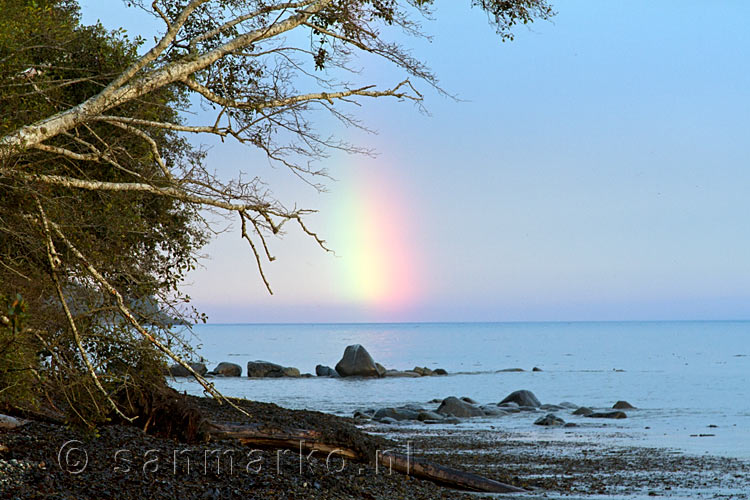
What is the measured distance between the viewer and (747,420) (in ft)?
88.0

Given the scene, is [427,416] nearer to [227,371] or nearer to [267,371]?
[267,371]

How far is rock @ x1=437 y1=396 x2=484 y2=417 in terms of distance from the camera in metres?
28.0

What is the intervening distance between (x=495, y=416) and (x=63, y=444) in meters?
21.1

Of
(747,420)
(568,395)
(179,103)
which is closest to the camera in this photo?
(179,103)

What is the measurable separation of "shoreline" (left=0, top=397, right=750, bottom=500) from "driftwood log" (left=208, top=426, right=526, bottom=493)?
350 millimetres

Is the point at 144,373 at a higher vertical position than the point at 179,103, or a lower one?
lower

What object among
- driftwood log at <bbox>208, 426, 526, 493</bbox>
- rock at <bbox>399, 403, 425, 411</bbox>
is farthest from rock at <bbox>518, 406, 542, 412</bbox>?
driftwood log at <bbox>208, 426, 526, 493</bbox>

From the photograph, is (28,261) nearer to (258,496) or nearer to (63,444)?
(63,444)

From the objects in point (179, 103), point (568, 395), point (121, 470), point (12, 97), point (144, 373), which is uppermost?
point (179, 103)

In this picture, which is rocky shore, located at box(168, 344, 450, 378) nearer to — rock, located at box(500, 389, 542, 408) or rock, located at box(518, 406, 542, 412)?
rock, located at box(500, 389, 542, 408)

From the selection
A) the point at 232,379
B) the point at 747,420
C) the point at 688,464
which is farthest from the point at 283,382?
the point at 688,464

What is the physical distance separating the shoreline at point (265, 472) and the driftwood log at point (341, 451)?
0.35m

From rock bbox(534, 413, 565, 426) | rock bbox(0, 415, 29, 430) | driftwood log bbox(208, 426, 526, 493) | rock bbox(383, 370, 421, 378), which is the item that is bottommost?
rock bbox(383, 370, 421, 378)

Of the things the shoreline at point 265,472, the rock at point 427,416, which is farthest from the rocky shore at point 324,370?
the shoreline at point 265,472
